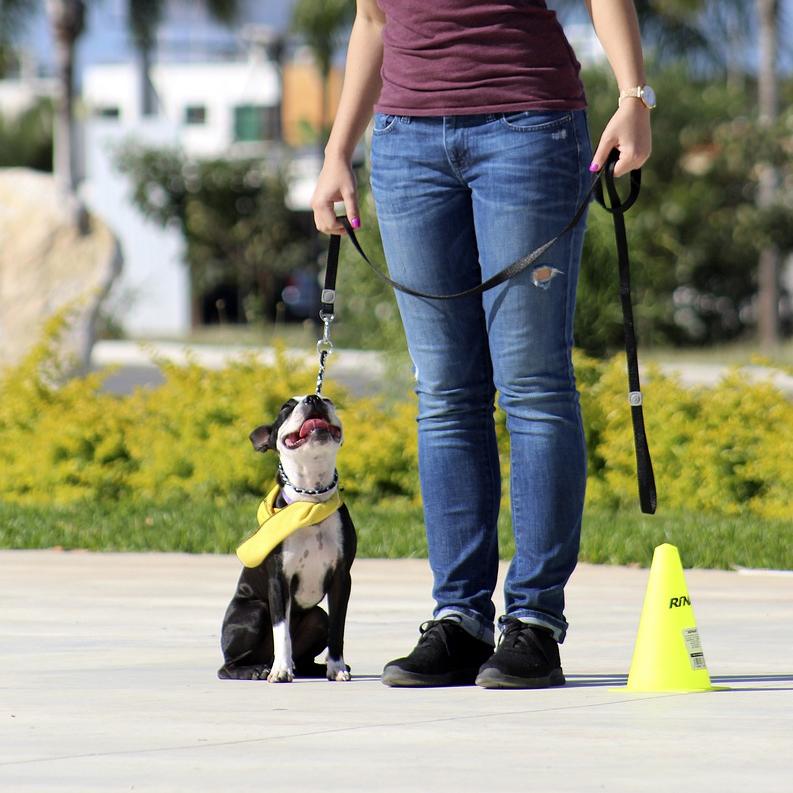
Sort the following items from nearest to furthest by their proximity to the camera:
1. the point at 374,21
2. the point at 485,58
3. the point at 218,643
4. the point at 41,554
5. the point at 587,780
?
the point at 587,780, the point at 485,58, the point at 374,21, the point at 218,643, the point at 41,554

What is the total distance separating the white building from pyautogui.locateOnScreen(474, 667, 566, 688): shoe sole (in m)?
28.3

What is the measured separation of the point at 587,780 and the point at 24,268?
43.5ft

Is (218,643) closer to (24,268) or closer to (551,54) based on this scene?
(551,54)

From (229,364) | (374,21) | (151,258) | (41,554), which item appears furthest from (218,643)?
(151,258)

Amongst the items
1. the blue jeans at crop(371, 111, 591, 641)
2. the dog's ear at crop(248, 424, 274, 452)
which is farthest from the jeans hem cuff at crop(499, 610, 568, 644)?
the dog's ear at crop(248, 424, 274, 452)

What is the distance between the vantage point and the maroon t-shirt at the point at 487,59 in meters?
4.34

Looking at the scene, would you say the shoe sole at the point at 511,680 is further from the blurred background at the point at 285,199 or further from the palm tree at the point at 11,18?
the palm tree at the point at 11,18

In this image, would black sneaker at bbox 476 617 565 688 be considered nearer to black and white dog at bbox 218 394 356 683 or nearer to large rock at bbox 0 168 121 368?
black and white dog at bbox 218 394 356 683

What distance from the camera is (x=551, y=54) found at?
14.3ft

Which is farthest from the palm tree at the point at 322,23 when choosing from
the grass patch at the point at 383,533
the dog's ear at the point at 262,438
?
the dog's ear at the point at 262,438

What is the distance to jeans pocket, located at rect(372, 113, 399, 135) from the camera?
4.51 m

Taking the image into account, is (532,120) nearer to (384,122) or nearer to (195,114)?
(384,122)

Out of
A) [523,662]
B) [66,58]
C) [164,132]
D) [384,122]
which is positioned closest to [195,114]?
[164,132]

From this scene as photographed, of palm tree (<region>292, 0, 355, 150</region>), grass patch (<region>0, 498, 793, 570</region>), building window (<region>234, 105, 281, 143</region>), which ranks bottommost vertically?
grass patch (<region>0, 498, 793, 570</region>)
